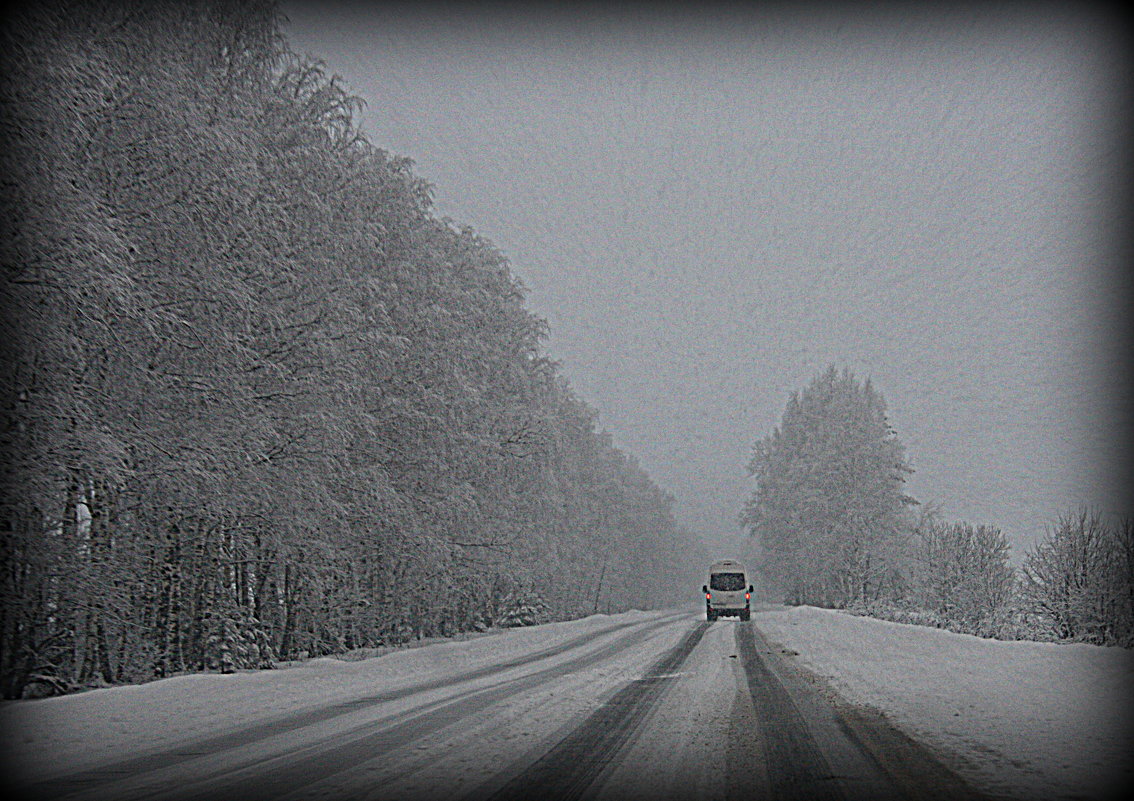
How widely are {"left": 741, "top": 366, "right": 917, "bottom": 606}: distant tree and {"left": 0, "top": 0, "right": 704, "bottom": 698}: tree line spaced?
30666 millimetres

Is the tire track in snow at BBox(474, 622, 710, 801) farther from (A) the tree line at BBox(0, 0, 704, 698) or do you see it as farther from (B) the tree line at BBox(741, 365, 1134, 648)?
(B) the tree line at BBox(741, 365, 1134, 648)

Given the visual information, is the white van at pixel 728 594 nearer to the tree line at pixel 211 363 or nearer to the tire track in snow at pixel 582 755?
the tree line at pixel 211 363

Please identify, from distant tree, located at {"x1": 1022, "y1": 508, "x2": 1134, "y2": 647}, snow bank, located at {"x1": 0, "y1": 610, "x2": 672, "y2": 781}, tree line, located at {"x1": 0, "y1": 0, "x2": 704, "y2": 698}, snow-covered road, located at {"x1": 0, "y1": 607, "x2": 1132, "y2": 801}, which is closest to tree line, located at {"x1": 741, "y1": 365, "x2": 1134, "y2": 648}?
distant tree, located at {"x1": 1022, "y1": 508, "x2": 1134, "y2": 647}

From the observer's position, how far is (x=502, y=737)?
26.9 ft

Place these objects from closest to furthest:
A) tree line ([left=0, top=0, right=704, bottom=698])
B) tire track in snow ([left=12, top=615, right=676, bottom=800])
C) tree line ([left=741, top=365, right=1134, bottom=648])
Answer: tire track in snow ([left=12, top=615, right=676, bottom=800]), tree line ([left=0, top=0, right=704, bottom=698]), tree line ([left=741, top=365, right=1134, bottom=648])

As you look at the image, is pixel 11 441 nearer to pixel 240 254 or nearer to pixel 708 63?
pixel 240 254

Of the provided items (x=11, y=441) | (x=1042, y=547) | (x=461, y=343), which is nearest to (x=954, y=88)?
(x=1042, y=547)

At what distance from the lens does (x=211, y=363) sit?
1280 centimetres

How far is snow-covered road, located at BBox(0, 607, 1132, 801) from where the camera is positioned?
6277 millimetres

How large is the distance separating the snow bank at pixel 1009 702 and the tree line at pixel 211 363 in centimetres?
1073

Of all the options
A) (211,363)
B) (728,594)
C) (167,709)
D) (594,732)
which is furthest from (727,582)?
(167,709)

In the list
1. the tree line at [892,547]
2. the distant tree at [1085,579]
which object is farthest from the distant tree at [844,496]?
the distant tree at [1085,579]

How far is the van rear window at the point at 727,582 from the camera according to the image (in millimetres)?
38188

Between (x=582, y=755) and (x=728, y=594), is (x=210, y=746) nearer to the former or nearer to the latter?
(x=582, y=755)
